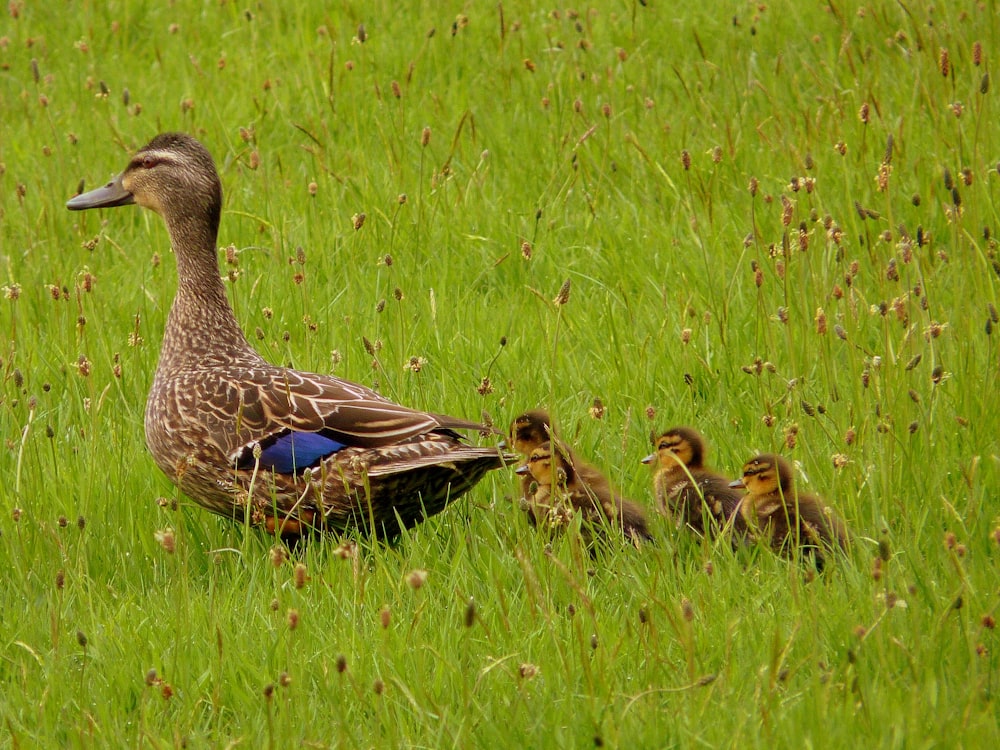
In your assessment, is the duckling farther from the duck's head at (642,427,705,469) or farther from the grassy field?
the duck's head at (642,427,705,469)

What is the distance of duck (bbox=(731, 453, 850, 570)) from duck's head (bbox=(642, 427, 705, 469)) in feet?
0.87

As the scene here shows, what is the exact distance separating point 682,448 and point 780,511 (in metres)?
0.53

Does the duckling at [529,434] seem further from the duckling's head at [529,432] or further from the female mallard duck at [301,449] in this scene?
the female mallard duck at [301,449]

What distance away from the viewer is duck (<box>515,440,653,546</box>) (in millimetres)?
4742

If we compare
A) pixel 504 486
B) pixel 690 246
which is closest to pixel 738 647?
pixel 504 486

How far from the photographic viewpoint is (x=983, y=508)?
457cm

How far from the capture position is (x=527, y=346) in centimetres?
615

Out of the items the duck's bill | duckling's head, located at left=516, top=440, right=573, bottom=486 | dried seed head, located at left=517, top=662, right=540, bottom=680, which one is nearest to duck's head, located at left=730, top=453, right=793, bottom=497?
duckling's head, located at left=516, top=440, right=573, bottom=486

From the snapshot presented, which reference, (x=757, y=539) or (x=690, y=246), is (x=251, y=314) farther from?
(x=757, y=539)

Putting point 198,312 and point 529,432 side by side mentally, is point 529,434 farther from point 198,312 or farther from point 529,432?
point 198,312

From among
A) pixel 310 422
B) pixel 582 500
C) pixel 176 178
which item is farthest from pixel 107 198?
pixel 582 500

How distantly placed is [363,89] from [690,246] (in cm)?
286

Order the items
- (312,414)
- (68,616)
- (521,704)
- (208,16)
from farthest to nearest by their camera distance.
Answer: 1. (208,16)
2. (312,414)
3. (68,616)
4. (521,704)

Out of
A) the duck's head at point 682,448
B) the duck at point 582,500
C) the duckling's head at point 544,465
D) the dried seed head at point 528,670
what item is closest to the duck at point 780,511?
the duck's head at point 682,448
